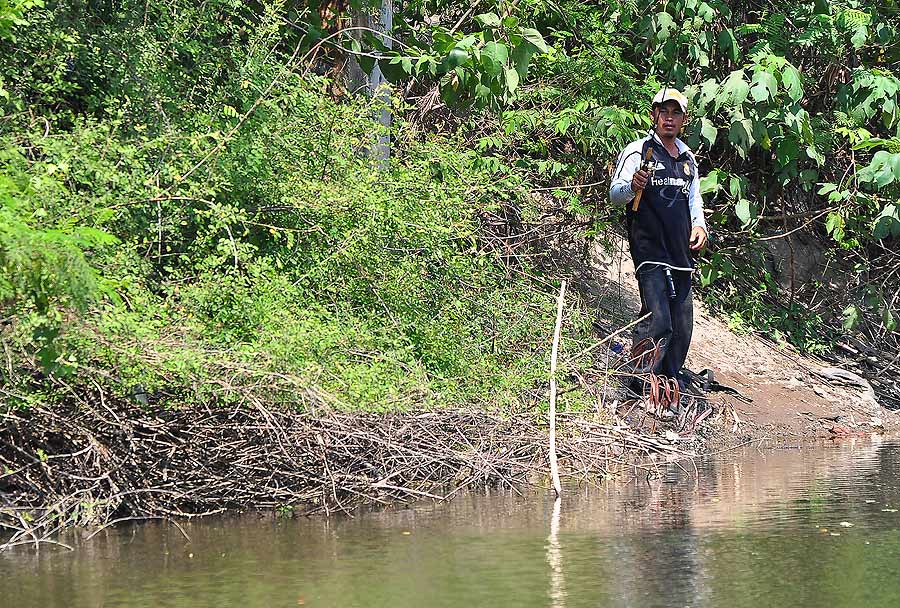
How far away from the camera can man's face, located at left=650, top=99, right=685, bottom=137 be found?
404 inches

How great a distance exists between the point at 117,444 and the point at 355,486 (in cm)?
125

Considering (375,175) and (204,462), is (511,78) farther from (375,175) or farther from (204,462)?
(204,462)

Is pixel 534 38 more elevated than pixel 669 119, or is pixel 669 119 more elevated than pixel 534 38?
pixel 534 38

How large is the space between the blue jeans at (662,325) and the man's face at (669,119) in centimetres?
97

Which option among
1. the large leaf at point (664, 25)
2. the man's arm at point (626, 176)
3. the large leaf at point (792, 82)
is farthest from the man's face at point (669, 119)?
the large leaf at point (664, 25)

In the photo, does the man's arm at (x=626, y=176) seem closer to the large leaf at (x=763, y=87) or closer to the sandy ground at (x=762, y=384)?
the large leaf at (x=763, y=87)

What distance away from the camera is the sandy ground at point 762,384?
10883 millimetres

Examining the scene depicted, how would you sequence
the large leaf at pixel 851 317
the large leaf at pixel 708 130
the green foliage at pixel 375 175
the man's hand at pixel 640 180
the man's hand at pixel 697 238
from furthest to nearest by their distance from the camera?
the large leaf at pixel 851 317
the large leaf at pixel 708 130
the man's hand at pixel 697 238
the man's hand at pixel 640 180
the green foliage at pixel 375 175

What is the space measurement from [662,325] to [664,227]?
725mm

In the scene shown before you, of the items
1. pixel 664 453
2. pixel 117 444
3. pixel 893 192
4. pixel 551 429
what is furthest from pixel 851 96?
pixel 117 444

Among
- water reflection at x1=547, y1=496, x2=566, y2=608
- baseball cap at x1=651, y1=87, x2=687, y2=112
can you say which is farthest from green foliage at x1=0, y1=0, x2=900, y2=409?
water reflection at x1=547, y1=496, x2=566, y2=608

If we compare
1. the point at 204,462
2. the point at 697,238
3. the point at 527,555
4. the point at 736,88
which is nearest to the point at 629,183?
the point at 697,238

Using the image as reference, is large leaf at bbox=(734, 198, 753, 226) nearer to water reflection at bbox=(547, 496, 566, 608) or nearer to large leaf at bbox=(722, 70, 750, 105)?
large leaf at bbox=(722, 70, 750, 105)

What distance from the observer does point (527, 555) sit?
618 centimetres
